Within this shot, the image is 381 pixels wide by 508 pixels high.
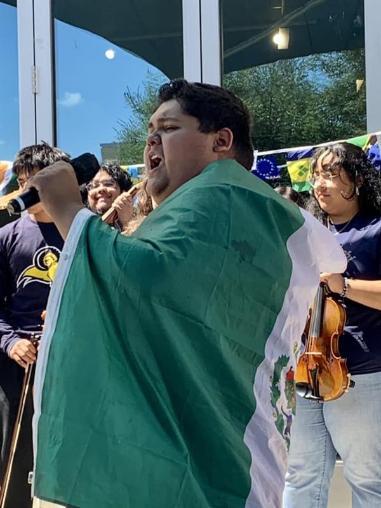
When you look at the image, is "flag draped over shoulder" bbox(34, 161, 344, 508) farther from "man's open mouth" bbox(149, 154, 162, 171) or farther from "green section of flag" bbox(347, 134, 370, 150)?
"green section of flag" bbox(347, 134, 370, 150)

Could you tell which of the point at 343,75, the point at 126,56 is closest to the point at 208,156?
the point at 343,75

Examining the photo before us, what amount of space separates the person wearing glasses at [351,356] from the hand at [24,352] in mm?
1120

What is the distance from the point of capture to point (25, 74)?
4.50m

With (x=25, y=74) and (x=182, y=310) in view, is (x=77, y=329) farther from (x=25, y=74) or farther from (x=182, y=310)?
(x=25, y=74)

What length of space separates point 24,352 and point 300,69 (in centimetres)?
217

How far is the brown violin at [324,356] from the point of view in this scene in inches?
110

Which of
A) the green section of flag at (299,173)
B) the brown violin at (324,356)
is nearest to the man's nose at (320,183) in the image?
the brown violin at (324,356)

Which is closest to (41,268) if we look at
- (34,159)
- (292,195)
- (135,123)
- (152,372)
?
(34,159)

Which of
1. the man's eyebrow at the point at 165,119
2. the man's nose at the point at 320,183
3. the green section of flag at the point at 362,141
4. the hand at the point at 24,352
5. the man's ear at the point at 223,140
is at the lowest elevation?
the hand at the point at 24,352

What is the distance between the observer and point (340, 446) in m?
2.98

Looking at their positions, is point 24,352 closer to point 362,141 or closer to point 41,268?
point 41,268

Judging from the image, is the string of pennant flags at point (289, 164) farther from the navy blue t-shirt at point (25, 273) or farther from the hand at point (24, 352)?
the hand at point (24, 352)

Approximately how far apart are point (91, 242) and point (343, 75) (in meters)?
3.02

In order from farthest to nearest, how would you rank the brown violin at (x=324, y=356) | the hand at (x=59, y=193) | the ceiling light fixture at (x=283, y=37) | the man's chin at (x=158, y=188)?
the ceiling light fixture at (x=283, y=37) < the brown violin at (x=324, y=356) < the man's chin at (x=158, y=188) < the hand at (x=59, y=193)
